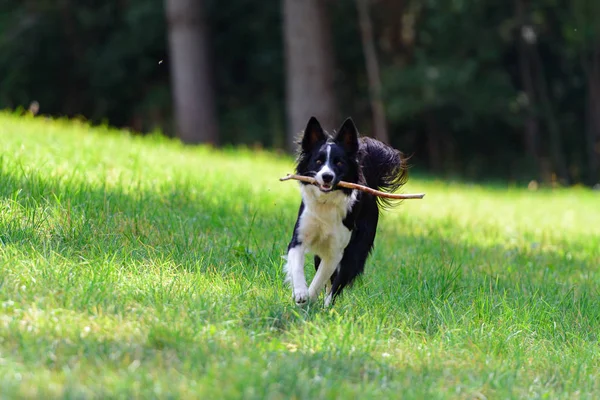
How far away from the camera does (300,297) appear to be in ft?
17.9

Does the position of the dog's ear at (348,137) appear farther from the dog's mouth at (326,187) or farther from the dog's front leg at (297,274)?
the dog's front leg at (297,274)

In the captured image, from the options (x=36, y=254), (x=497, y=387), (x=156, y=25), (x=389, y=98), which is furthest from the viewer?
(x=156, y=25)

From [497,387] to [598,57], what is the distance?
17843 mm

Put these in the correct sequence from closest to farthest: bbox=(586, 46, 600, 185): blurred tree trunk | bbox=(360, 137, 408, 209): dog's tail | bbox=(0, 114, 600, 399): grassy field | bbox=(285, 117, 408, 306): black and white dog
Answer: bbox=(0, 114, 600, 399): grassy field, bbox=(285, 117, 408, 306): black and white dog, bbox=(360, 137, 408, 209): dog's tail, bbox=(586, 46, 600, 185): blurred tree trunk

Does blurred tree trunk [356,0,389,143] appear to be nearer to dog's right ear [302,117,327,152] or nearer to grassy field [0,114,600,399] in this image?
grassy field [0,114,600,399]

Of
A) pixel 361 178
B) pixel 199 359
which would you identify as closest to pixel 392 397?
pixel 199 359

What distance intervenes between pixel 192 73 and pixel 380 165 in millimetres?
11645

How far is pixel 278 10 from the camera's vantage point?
71.6 feet

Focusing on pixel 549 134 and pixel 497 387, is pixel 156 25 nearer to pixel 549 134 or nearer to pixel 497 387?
pixel 549 134

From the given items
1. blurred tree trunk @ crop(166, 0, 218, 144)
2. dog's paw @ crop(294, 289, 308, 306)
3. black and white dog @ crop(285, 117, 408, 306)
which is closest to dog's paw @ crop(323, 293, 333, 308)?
black and white dog @ crop(285, 117, 408, 306)

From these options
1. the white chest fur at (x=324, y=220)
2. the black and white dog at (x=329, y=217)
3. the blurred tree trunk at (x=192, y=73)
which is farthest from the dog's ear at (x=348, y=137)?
the blurred tree trunk at (x=192, y=73)

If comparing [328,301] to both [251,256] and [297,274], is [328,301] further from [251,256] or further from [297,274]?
[251,256]

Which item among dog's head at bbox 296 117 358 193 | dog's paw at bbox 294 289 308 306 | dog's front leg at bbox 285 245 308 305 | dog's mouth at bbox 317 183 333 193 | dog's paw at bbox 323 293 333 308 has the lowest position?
dog's paw at bbox 323 293 333 308

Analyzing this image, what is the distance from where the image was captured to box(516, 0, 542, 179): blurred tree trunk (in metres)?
21.0
